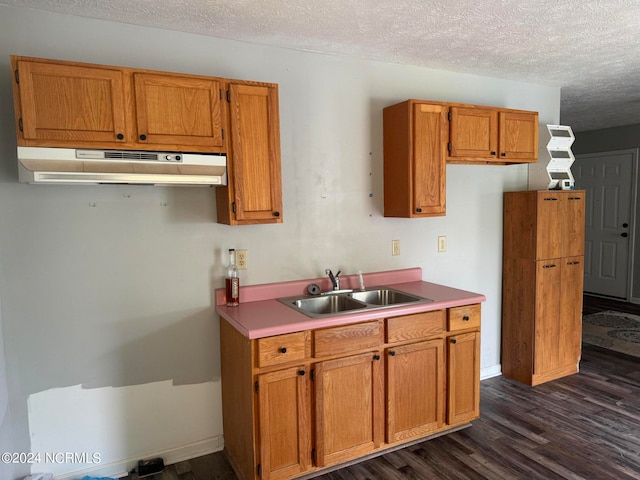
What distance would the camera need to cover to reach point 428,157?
2.91 meters

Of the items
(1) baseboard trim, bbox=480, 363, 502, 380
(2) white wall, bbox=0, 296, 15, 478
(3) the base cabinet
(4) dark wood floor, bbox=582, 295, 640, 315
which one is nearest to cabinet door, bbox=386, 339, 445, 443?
(3) the base cabinet

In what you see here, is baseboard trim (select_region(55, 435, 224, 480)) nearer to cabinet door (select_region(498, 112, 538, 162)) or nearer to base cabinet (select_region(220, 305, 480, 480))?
base cabinet (select_region(220, 305, 480, 480))

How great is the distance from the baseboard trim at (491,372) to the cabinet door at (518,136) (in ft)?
5.67

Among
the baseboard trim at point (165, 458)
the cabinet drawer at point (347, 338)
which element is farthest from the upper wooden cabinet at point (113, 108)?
the baseboard trim at point (165, 458)

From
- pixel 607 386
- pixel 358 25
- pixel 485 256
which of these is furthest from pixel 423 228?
pixel 607 386

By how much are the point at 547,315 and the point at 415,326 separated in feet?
5.05

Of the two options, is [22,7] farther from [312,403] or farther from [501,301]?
[501,301]

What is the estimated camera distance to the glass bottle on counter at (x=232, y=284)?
2.60m

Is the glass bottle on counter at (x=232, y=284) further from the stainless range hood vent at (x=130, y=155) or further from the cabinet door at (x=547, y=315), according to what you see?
the cabinet door at (x=547, y=315)

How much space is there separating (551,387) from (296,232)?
2396 mm

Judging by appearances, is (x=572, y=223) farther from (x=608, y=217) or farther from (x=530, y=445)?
(x=608, y=217)

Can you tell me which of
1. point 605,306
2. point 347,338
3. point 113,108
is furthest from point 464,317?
point 605,306

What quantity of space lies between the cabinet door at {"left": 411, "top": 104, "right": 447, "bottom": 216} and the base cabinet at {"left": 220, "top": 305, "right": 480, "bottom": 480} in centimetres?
73

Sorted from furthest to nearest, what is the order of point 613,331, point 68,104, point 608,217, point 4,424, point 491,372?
point 608,217
point 613,331
point 491,372
point 4,424
point 68,104
